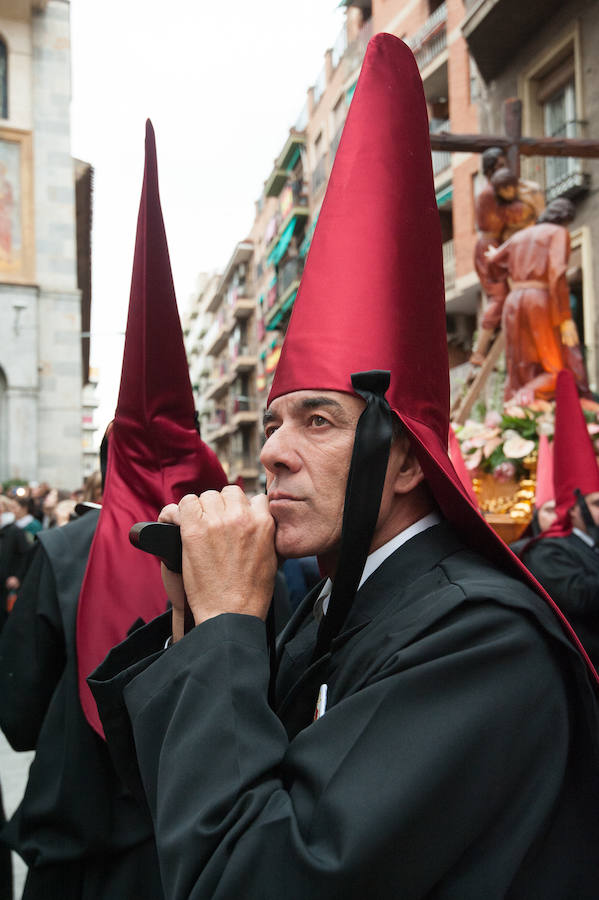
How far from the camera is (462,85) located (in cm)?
2008

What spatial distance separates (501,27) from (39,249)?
9794 millimetres

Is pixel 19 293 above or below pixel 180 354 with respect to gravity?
above

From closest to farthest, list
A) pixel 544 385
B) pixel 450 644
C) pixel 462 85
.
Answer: pixel 450 644 < pixel 544 385 < pixel 462 85

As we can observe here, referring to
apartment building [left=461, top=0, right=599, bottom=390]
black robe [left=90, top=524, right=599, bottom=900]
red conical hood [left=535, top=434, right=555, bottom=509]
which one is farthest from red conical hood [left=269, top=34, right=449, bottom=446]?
apartment building [left=461, top=0, right=599, bottom=390]

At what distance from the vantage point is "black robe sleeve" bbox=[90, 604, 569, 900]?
3.25 feet

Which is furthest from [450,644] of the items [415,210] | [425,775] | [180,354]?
[180,354]

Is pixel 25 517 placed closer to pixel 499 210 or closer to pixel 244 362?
pixel 499 210

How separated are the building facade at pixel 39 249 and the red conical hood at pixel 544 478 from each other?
1283 cm

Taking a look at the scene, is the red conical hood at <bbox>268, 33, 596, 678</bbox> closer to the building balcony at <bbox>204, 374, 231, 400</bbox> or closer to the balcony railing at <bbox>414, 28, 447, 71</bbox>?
the balcony railing at <bbox>414, 28, 447, 71</bbox>

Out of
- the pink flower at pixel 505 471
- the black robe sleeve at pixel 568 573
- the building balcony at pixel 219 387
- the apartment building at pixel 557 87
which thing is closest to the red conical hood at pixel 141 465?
the black robe sleeve at pixel 568 573

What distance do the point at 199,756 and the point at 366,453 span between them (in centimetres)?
52

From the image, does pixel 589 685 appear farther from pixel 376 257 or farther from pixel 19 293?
pixel 19 293

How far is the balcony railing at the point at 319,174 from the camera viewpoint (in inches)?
1331

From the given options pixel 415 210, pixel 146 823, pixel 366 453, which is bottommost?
pixel 146 823
